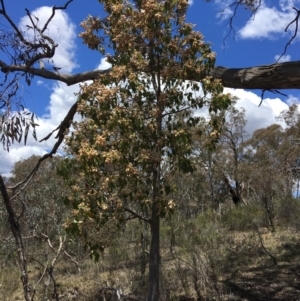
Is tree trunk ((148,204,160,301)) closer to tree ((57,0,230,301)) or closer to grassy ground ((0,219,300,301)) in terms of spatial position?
tree ((57,0,230,301))

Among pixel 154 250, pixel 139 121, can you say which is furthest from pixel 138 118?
pixel 154 250

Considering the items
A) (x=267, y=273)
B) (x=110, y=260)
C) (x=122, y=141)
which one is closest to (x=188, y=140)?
(x=122, y=141)

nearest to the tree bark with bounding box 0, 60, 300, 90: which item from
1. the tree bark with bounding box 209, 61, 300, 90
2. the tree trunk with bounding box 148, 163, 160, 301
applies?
the tree bark with bounding box 209, 61, 300, 90

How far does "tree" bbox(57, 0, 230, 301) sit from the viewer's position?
462cm

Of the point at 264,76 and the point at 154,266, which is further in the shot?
the point at 264,76

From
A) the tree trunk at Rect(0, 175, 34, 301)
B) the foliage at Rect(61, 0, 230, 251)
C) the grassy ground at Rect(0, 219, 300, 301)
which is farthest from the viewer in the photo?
the grassy ground at Rect(0, 219, 300, 301)

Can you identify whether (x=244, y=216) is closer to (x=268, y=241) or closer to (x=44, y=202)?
(x=268, y=241)

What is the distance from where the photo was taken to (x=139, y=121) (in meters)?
4.71

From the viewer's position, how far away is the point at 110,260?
392 inches

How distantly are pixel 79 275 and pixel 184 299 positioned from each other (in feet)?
13.0

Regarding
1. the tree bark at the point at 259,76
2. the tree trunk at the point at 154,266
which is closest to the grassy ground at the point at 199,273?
the tree trunk at the point at 154,266

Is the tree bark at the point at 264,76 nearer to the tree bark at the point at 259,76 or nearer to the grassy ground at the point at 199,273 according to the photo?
the tree bark at the point at 259,76

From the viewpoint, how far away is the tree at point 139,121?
4.62 metres

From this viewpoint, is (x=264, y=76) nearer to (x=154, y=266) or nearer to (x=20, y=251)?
(x=154, y=266)
